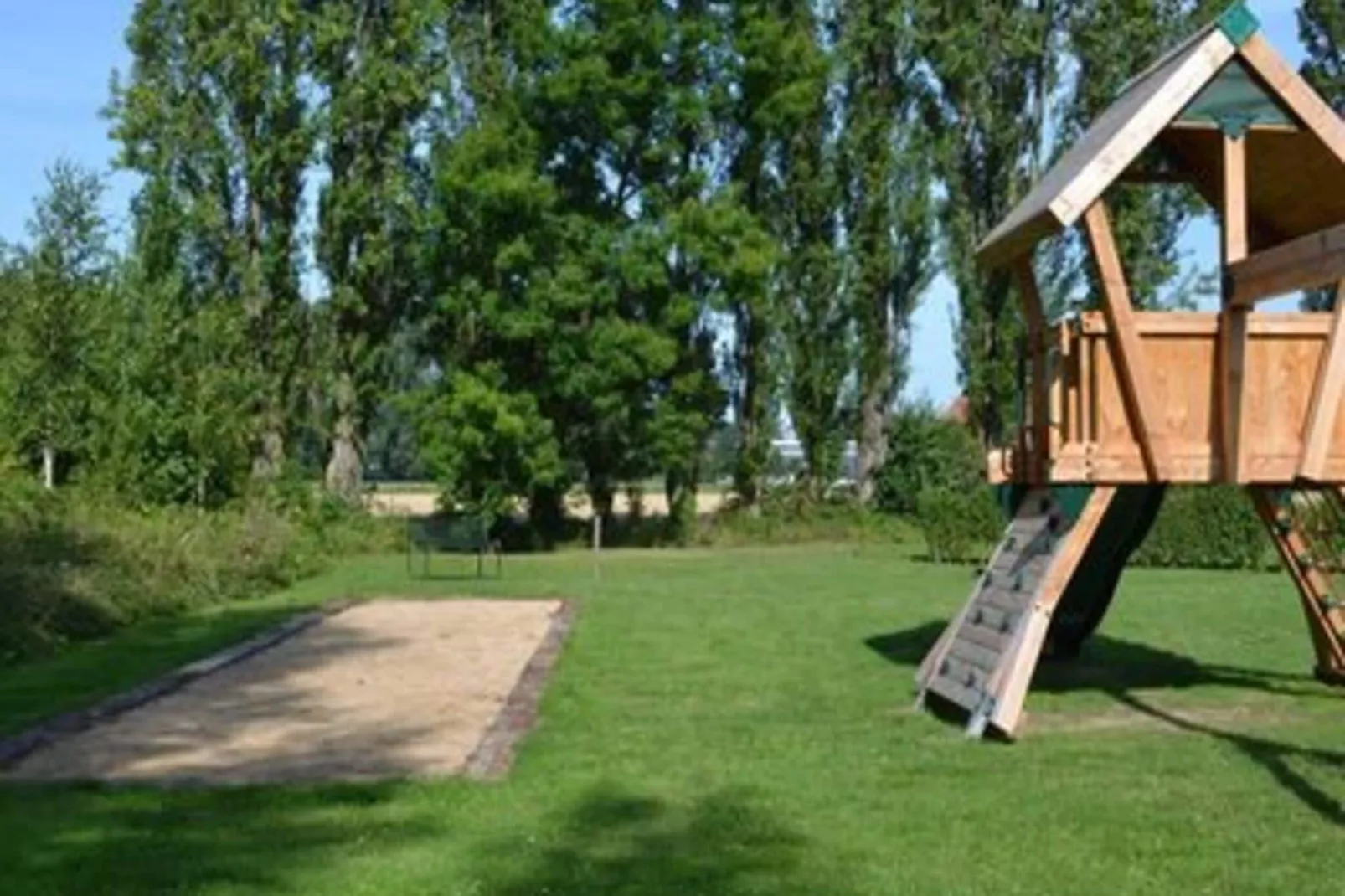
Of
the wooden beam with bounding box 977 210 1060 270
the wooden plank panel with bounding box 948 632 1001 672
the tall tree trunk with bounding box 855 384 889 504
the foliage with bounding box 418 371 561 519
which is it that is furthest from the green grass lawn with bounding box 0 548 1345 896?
the tall tree trunk with bounding box 855 384 889 504

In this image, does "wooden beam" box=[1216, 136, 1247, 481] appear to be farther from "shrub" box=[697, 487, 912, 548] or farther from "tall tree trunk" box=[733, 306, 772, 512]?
"tall tree trunk" box=[733, 306, 772, 512]

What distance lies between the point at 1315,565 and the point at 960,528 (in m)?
16.6

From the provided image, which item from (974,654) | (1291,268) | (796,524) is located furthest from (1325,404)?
(796,524)

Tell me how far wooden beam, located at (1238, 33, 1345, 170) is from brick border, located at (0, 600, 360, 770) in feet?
27.5

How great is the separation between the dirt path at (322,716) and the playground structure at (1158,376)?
3.31 m

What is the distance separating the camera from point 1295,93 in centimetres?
1048

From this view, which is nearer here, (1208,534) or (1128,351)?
(1128,351)

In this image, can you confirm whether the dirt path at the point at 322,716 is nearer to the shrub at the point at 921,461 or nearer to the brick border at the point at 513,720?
the brick border at the point at 513,720

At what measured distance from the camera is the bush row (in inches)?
632

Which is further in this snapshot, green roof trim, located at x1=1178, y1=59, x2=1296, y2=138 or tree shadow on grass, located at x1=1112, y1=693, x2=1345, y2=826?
green roof trim, located at x1=1178, y1=59, x2=1296, y2=138

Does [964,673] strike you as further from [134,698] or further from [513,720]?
[134,698]

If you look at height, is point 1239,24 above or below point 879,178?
below

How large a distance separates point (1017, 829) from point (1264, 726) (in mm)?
3717

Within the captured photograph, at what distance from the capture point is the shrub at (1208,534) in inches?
1065
